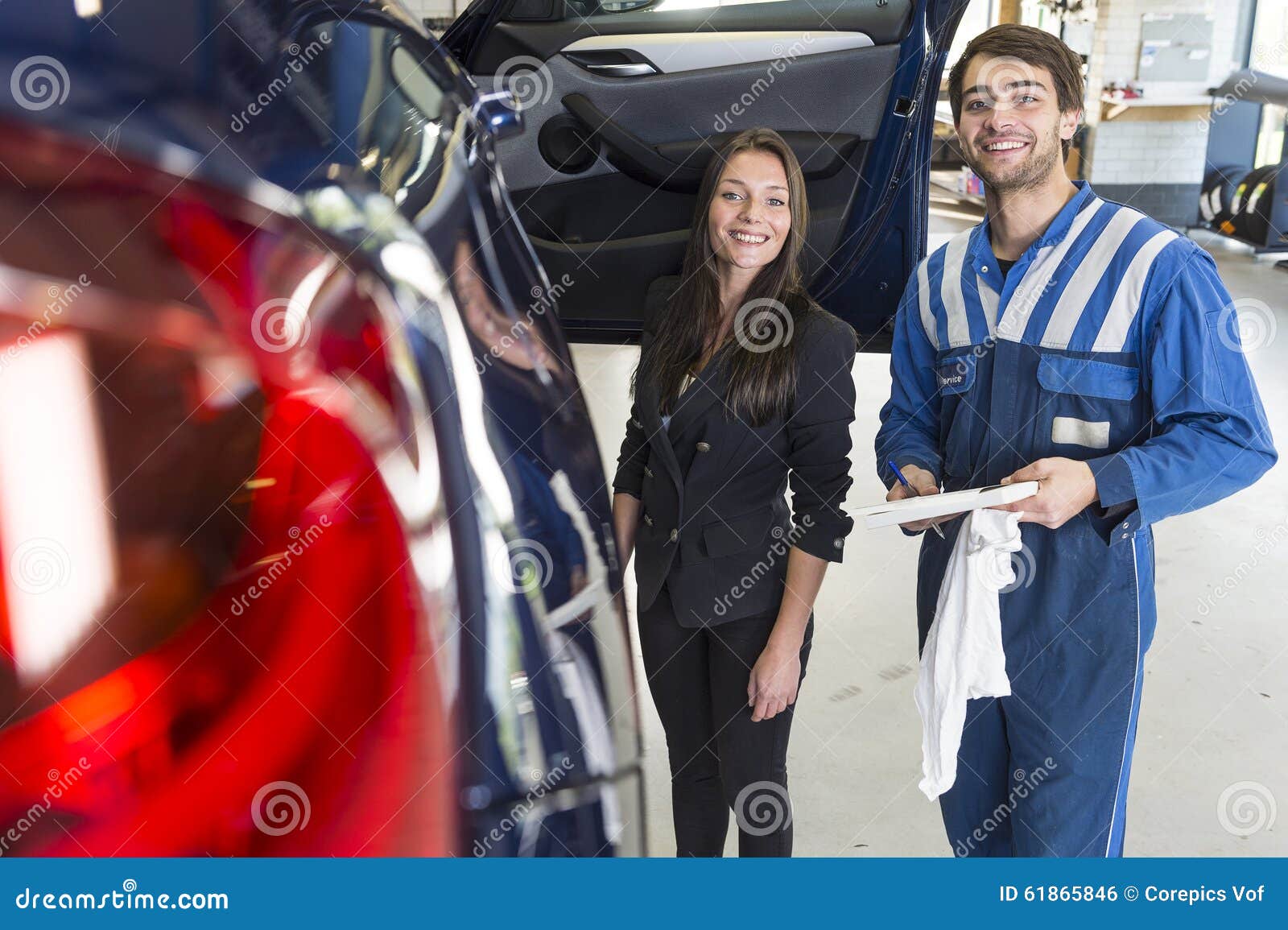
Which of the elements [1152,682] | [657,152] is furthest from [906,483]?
[657,152]

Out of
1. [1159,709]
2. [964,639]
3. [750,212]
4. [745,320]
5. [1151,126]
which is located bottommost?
[1159,709]

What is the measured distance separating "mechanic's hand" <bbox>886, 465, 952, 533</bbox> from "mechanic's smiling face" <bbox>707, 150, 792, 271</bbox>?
41 centimetres

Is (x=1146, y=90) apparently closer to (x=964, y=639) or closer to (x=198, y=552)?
(x=964, y=639)

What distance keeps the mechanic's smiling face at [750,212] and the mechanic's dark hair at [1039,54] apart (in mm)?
311

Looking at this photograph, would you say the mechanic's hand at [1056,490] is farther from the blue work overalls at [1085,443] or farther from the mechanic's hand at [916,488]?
the mechanic's hand at [916,488]

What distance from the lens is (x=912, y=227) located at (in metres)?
3.28

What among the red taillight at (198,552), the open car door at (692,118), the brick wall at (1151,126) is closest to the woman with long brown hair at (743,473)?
the red taillight at (198,552)

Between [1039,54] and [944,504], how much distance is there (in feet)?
2.11

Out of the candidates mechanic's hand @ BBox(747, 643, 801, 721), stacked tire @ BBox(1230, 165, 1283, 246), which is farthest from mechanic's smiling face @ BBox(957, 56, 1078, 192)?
stacked tire @ BBox(1230, 165, 1283, 246)

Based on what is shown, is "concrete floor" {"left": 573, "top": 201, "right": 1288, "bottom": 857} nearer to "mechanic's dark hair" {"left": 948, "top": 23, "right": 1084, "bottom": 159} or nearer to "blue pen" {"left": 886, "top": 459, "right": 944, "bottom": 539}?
"blue pen" {"left": 886, "top": 459, "right": 944, "bottom": 539}

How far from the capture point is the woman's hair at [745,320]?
5.71ft

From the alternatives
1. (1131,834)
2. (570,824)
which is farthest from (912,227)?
(570,824)

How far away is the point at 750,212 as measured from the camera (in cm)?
180
